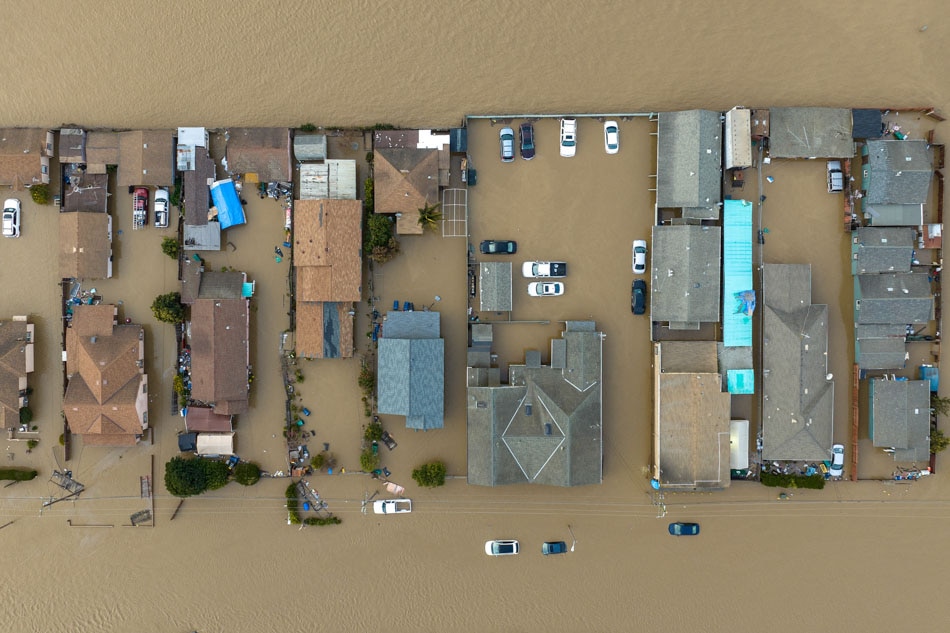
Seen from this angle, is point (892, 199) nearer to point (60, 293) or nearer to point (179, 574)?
point (179, 574)

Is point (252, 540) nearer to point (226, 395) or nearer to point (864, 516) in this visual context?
point (226, 395)

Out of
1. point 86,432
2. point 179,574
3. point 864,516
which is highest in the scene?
point 86,432

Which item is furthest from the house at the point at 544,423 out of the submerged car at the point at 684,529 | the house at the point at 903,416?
the house at the point at 903,416

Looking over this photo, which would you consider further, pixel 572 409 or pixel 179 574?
pixel 179 574

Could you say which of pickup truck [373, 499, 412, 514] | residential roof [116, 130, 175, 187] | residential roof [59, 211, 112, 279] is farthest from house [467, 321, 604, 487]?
residential roof [59, 211, 112, 279]

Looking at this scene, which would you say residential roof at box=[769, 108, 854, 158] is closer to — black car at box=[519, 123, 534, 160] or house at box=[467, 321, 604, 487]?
black car at box=[519, 123, 534, 160]

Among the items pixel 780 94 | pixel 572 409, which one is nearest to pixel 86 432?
pixel 572 409

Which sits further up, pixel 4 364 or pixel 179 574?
pixel 4 364
